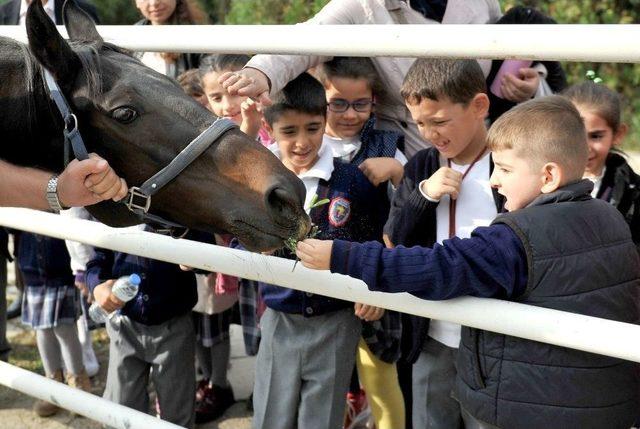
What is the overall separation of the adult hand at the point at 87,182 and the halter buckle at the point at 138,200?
51mm

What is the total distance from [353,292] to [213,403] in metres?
2.00

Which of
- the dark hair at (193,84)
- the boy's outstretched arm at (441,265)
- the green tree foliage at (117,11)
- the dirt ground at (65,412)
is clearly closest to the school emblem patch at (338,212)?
the boy's outstretched arm at (441,265)

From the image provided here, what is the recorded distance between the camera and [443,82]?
2.22 metres

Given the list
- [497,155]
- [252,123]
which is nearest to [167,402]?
[252,123]

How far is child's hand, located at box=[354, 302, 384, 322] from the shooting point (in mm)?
2355

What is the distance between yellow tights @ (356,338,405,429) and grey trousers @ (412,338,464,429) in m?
0.41

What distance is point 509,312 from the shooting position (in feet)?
5.17

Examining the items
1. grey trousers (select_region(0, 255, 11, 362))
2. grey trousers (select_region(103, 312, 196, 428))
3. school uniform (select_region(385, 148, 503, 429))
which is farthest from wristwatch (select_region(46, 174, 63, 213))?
grey trousers (select_region(0, 255, 11, 362))

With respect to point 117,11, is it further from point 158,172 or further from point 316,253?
point 316,253

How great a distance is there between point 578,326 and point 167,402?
2008mm

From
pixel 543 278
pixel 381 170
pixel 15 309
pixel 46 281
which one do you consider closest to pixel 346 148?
pixel 381 170

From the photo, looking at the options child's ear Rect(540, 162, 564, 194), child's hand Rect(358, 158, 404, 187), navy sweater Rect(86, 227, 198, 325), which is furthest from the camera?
navy sweater Rect(86, 227, 198, 325)

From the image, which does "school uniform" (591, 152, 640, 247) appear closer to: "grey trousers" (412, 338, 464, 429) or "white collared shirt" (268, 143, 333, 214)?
"grey trousers" (412, 338, 464, 429)

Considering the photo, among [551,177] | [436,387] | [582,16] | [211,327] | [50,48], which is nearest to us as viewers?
[551,177]
